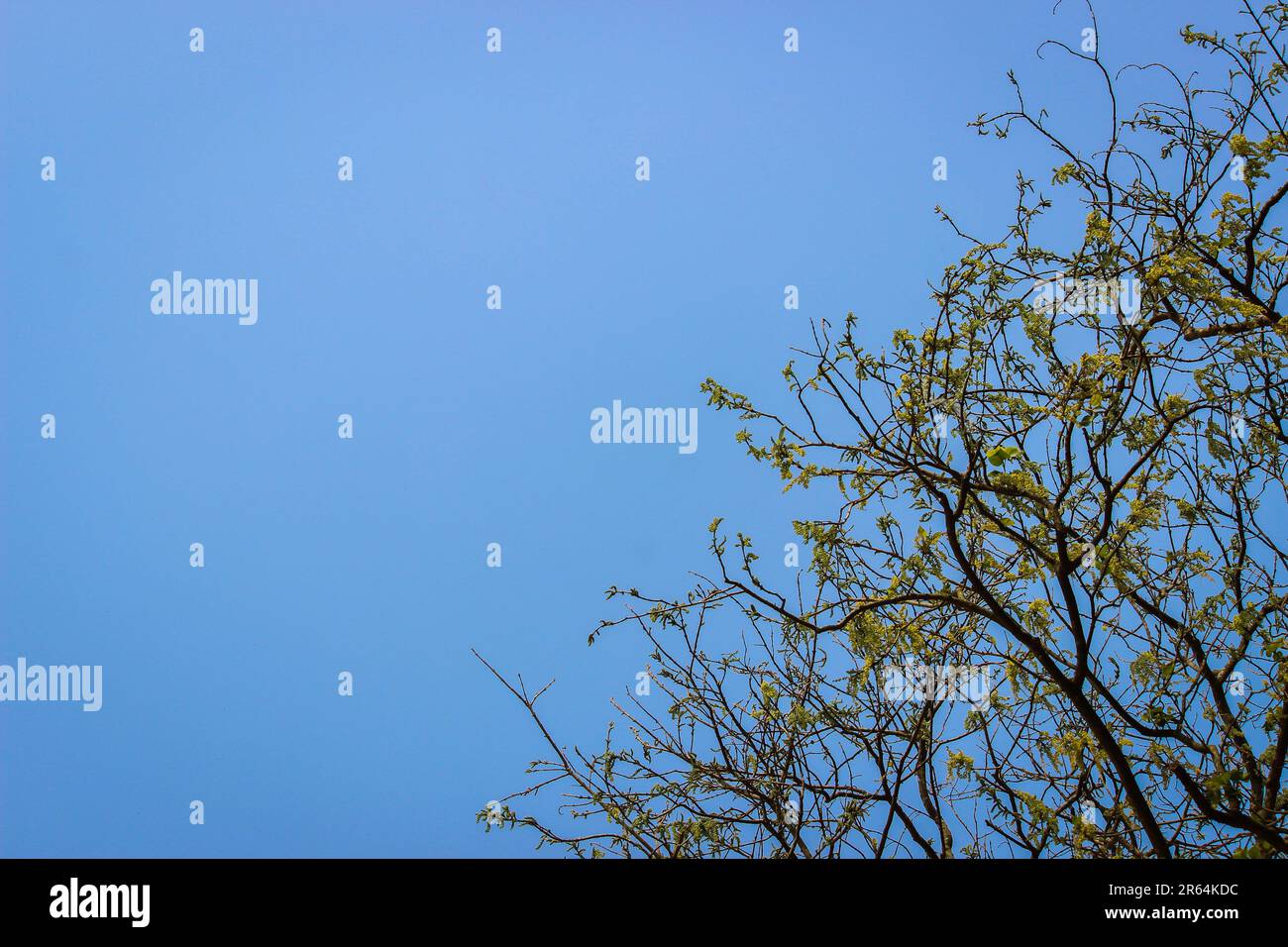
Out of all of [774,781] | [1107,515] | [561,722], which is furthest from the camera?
[561,722]

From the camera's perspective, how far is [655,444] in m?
4.33

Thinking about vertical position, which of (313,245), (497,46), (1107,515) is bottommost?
(1107,515)

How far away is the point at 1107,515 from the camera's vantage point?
57.0 inches

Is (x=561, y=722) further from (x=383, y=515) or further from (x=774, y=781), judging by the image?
(x=774, y=781)

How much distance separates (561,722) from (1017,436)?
3.04 m

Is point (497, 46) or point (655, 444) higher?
point (497, 46)

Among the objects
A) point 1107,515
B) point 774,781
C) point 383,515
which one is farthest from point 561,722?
point 1107,515

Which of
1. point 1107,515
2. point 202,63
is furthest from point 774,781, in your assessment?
point 202,63

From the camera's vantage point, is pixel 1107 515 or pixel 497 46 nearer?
pixel 1107 515
